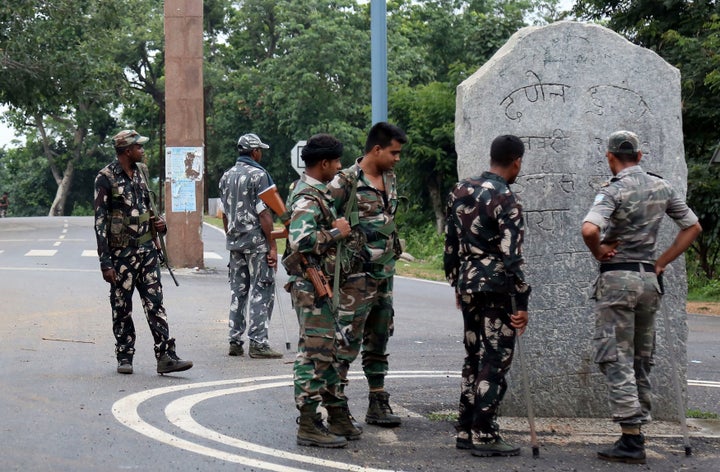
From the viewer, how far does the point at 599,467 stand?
6.39m

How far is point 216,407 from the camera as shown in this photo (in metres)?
7.80

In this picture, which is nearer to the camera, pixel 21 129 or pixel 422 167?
pixel 422 167

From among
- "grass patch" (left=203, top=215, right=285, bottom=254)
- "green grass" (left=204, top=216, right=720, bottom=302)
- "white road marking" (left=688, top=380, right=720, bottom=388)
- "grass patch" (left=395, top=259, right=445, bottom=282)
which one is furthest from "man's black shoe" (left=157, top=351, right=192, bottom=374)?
"grass patch" (left=203, top=215, right=285, bottom=254)

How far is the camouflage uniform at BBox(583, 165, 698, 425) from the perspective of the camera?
6.55 metres

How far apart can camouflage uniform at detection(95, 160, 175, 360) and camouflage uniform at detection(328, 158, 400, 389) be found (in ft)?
7.95

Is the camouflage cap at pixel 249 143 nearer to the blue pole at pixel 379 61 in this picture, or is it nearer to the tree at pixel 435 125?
the blue pole at pixel 379 61

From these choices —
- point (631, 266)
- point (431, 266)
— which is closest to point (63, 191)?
point (431, 266)

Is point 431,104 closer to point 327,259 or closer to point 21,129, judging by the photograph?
point 327,259

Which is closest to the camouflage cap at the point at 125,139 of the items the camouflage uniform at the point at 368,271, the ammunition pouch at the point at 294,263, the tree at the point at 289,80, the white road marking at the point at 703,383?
the camouflage uniform at the point at 368,271

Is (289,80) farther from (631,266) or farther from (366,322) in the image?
(631,266)

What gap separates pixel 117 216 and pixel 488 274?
3818 mm

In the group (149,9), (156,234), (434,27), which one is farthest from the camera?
(149,9)

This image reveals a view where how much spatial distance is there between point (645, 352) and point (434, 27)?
1718 inches

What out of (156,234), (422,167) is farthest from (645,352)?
(422,167)
